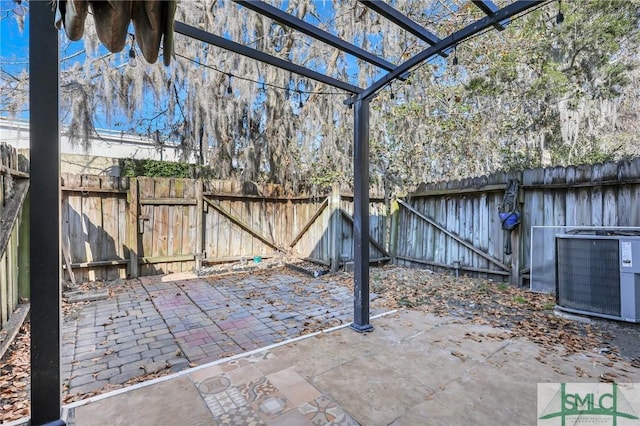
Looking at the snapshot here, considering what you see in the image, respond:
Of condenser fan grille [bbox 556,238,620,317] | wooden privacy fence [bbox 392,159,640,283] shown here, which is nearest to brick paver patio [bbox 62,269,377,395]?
wooden privacy fence [bbox 392,159,640,283]

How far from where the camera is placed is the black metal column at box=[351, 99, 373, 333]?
2953 millimetres

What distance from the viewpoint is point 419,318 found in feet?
10.9

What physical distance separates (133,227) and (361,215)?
4.13 m

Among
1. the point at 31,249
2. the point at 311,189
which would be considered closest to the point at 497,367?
the point at 31,249

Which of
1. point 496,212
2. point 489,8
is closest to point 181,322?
point 489,8

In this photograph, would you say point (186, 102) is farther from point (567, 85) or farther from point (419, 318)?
point (567, 85)

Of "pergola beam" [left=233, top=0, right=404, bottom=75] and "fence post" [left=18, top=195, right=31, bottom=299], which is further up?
"pergola beam" [left=233, top=0, right=404, bottom=75]

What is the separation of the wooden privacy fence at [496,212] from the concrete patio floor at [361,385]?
2.20 meters

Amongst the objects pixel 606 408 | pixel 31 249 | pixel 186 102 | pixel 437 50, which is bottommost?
pixel 606 408

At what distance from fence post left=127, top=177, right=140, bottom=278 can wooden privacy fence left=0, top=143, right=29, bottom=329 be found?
1.73 m

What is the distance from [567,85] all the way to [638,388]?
19.3ft

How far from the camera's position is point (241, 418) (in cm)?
170

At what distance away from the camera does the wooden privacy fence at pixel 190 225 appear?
4.72 metres

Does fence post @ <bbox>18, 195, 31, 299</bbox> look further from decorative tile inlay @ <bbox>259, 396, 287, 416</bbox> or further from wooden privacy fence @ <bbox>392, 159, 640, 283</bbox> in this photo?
wooden privacy fence @ <bbox>392, 159, 640, 283</bbox>
